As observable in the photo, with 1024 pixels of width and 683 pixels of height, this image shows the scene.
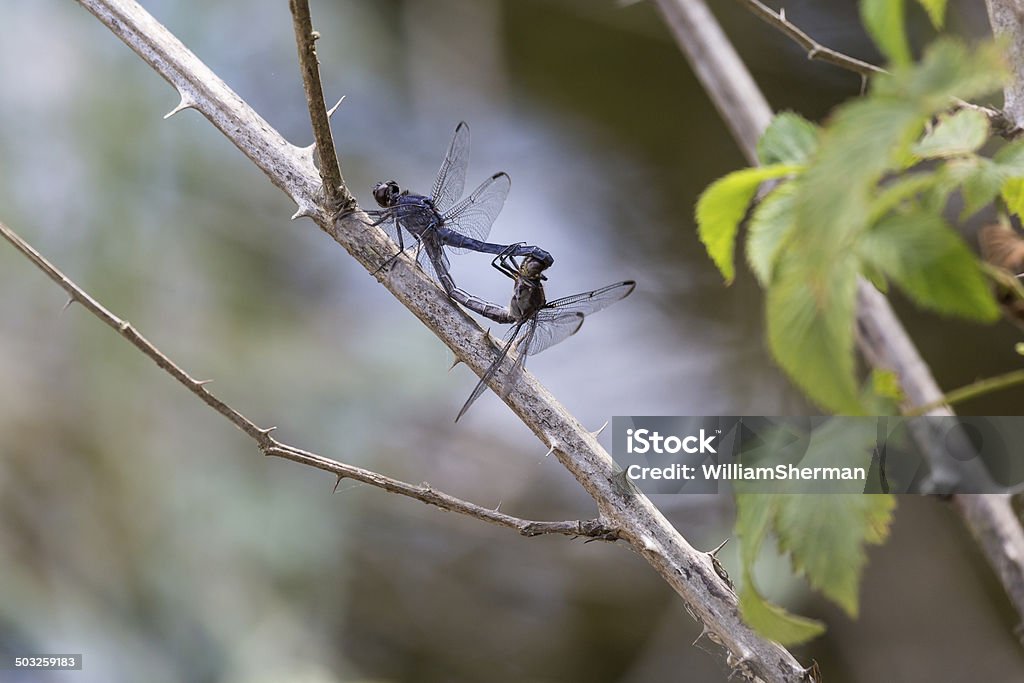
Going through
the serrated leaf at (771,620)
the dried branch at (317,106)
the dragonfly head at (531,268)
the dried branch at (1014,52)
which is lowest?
the serrated leaf at (771,620)

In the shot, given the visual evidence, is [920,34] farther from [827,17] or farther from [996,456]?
[996,456]

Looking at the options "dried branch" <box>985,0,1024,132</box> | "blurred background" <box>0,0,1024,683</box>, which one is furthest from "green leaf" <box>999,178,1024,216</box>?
"blurred background" <box>0,0,1024,683</box>

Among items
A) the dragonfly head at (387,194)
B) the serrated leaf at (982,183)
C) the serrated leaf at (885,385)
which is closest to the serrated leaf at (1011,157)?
the serrated leaf at (982,183)

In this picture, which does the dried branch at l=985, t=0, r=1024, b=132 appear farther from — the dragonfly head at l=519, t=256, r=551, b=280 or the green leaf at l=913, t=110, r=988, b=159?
the dragonfly head at l=519, t=256, r=551, b=280

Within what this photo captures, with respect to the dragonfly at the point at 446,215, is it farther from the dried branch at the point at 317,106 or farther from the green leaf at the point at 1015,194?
the green leaf at the point at 1015,194

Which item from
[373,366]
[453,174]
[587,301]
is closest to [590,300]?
[587,301]

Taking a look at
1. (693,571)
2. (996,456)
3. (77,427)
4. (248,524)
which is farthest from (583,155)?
(693,571)
